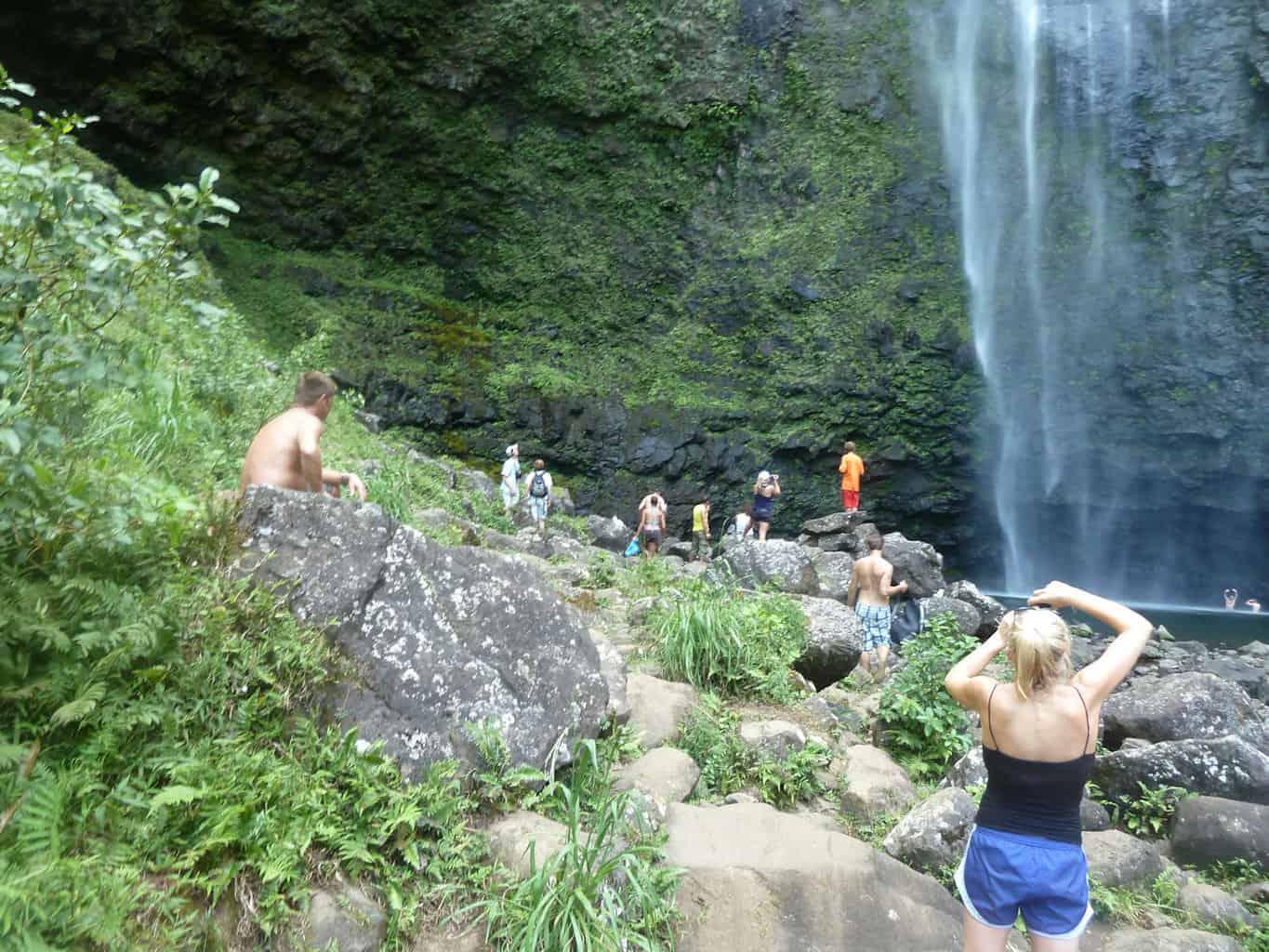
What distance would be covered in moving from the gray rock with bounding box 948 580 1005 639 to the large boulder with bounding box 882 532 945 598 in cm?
56

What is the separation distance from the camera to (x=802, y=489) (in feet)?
67.3

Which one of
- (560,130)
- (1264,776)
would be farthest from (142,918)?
(560,130)

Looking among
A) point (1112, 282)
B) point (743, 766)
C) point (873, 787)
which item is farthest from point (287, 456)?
point (1112, 282)

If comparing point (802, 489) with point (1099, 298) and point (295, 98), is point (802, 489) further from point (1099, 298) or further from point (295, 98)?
point (295, 98)

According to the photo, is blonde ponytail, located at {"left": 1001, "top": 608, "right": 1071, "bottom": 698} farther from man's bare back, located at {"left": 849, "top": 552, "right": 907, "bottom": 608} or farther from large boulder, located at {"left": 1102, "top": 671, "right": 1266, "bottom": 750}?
man's bare back, located at {"left": 849, "top": 552, "right": 907, "bottom": 608}

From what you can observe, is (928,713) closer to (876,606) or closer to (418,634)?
(876,606)

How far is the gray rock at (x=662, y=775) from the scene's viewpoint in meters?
3.48

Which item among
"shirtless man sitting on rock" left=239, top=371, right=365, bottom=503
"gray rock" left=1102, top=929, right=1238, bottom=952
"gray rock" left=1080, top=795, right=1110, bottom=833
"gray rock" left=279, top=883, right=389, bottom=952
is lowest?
"gray rock" left=1080, top=795, right=1110, bottom=833

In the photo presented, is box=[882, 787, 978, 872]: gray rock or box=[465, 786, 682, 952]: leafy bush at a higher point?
box=[465, 786, 682, 952]: leafy bush

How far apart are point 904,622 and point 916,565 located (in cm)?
493

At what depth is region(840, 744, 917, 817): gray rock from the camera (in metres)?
4.14

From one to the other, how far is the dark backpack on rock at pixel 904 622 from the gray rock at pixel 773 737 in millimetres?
3432

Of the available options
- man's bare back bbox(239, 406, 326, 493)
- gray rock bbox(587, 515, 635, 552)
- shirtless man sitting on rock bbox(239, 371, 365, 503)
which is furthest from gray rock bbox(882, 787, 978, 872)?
gray rock bbox(587, 515, 635, 552)

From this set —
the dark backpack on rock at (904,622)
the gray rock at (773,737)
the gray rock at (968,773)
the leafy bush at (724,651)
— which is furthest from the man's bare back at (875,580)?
the gray rock at (773,737)
